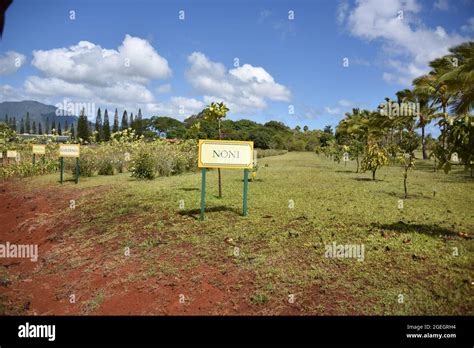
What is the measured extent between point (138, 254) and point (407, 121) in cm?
3136

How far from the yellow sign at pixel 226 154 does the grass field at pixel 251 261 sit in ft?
3.97

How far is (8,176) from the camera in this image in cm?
1681

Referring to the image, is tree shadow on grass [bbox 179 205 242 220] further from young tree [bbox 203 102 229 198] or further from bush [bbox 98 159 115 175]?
bush [bbox 98 159 115 175]

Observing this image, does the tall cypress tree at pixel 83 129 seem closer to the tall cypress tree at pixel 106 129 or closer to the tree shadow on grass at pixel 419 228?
the tall cypress tree at pixel 106 129

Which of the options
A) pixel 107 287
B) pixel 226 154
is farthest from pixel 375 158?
pixel 107 287

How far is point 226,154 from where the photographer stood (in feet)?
22.2

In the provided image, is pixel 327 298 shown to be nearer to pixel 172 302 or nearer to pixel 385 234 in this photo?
pixel 172 302

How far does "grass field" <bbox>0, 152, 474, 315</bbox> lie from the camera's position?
385cm

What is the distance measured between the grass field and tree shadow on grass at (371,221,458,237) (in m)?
0.02

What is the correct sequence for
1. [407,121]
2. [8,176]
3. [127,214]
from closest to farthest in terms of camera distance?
[127,214]
[8,176]
[407,121]

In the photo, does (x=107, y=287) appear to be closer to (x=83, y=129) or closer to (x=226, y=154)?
(x=226, y=154)

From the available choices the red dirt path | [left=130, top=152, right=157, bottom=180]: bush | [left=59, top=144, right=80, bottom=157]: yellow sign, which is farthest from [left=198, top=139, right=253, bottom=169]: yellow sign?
[left=130, top=152, right=157, bottom=180]: bush
